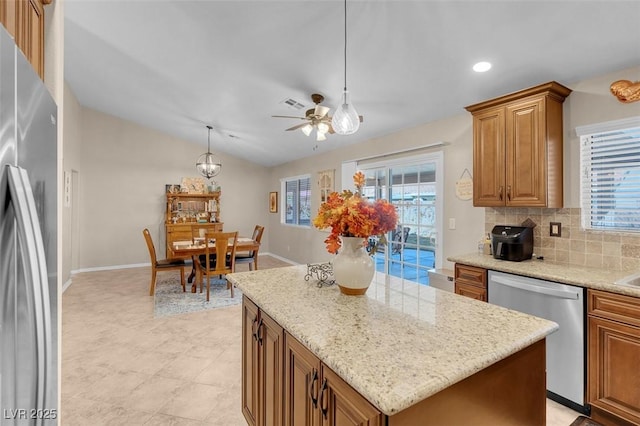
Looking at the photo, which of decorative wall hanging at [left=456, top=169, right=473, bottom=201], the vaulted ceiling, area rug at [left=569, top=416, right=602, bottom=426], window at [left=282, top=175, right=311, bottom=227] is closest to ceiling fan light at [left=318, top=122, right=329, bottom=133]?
the vaulted ceiling

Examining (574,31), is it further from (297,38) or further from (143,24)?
(143,24)

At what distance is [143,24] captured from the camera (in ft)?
9.57

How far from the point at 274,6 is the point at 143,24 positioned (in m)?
1.47

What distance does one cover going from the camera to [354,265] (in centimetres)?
151

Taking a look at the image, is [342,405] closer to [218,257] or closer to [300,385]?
[300,385]

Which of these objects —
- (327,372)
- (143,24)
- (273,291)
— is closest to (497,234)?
(273,291)

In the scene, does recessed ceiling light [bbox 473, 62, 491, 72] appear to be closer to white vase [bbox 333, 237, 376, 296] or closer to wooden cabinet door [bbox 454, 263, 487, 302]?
wooden cabinet door [bbox 454, 263, 487, 302]

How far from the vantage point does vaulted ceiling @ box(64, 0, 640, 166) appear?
6.65 feet

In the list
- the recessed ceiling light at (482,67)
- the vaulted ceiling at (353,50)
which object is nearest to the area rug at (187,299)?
the vaulted ceiling at (353,50)

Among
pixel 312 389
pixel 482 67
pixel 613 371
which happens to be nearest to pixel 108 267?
pixel 312 389

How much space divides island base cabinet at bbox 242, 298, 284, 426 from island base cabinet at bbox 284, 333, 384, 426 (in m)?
0.10

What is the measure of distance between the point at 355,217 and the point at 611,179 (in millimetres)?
2318

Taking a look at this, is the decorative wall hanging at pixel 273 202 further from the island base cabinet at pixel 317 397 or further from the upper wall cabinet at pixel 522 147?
the island base cabinet at pixel 317 397

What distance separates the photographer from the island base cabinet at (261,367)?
55.7 inches
